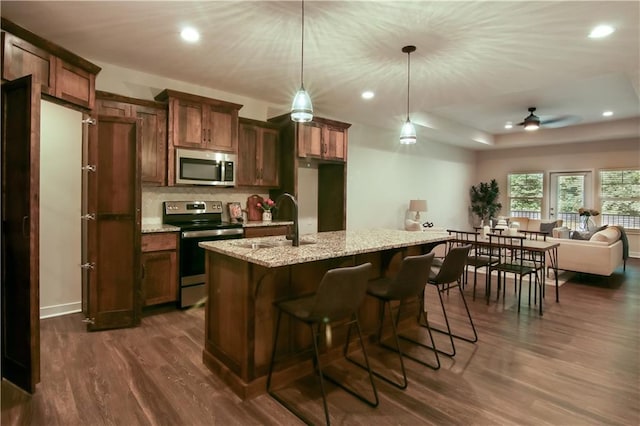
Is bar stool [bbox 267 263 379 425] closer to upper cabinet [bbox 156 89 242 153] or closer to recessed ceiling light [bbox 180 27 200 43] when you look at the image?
recessed ceiling light [bbox 180 27 200 43]

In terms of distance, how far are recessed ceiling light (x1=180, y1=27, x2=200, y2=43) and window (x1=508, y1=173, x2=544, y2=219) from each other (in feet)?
29.1

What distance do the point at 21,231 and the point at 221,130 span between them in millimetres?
2431

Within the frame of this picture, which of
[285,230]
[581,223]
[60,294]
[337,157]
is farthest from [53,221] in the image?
[581,223]

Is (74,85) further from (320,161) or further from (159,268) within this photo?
(320,161)

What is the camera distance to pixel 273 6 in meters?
2.60

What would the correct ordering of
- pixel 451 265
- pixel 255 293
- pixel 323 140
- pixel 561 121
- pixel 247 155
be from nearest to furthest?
1. pixel 255 293
2. pixel 451 265
3. pixel 247 155
4. pixel 323 140
5. pixel 561 121

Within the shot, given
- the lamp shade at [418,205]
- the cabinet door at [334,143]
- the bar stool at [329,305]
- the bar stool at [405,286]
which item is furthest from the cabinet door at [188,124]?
the lamp shade at [418,205]

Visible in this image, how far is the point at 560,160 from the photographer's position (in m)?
8.56

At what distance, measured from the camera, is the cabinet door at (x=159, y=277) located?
11.7ft

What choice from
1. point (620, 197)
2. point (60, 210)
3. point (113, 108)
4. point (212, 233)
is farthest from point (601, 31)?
point (620, 197)

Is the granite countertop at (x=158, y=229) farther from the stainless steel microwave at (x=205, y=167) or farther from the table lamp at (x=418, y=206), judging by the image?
the table lamp at (x=418, y=206)

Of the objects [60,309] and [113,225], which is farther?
[60,309]

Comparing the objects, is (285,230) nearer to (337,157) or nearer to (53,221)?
(337,157)

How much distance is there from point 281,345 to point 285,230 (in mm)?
2377
